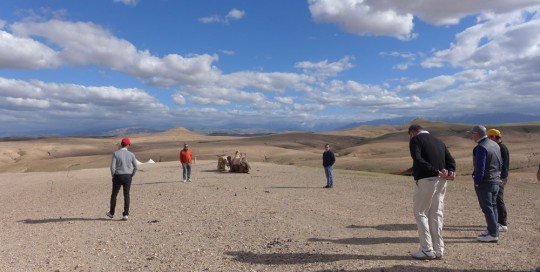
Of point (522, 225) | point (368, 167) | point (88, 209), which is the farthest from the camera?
point (368, 167)

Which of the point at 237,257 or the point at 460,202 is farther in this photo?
the point at 460,202

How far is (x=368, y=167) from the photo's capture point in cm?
3719

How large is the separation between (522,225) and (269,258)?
263 inches

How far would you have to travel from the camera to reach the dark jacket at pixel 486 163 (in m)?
8.35

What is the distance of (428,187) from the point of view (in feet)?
24.0

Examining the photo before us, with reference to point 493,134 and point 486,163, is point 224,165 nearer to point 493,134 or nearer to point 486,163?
point 493,134

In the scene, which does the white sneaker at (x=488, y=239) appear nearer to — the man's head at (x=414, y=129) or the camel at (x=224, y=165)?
the man's head at (x=414, y=129)

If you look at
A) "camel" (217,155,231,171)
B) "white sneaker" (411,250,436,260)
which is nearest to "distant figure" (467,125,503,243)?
"white sneaker" (411,250,436,260)

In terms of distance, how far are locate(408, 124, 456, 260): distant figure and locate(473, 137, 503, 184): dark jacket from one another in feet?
4.04

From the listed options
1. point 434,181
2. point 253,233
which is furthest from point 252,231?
point 434,181

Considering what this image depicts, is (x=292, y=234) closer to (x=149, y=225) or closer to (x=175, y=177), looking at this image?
(x=149, y=225)

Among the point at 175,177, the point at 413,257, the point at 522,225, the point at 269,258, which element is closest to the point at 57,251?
the point at 269,258

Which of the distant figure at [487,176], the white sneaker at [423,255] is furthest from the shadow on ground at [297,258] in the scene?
the distant figure at [487,176]

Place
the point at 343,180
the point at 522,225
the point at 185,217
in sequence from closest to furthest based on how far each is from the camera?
the point at 522,225, the point at 185,217, the point at 343,180
